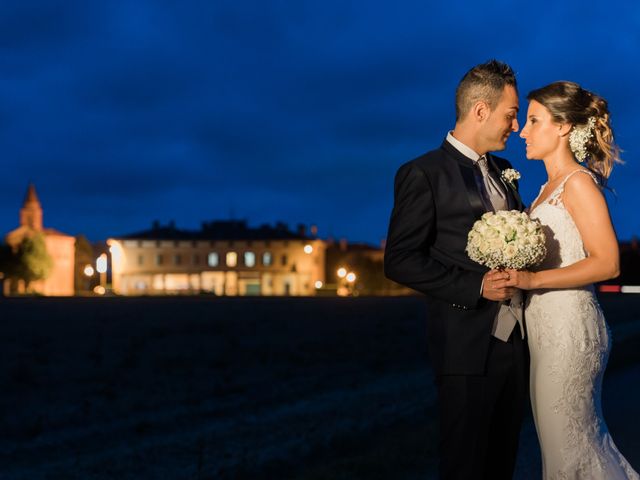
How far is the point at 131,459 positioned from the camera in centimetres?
1190

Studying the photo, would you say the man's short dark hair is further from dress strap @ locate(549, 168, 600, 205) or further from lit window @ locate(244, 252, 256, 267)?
lit window @ locate(244, 252, 256, 267)

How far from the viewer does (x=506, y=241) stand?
4.00 m

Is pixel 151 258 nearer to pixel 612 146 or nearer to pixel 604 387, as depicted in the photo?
pixel 604 387

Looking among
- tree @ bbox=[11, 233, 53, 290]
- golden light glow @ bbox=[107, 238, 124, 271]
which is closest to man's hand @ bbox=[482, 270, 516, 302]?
tree @ bbox=[11, 233, 53, 290]

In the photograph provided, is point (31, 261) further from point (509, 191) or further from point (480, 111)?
point (480, 111)

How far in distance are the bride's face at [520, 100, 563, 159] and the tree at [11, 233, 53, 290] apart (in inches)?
4304

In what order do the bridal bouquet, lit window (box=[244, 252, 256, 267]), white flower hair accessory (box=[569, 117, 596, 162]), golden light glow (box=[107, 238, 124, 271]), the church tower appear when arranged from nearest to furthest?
the bridal bouquet
white flower hair accessory (box=[569, 117, 596, 162])
golden light glow (box=[107, 238, 124, 271])
lit window (box=[244, 252, 256, 267])
the church tower

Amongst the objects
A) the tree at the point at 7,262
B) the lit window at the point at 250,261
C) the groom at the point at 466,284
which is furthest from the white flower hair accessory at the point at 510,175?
the lit window at the point at 250,261

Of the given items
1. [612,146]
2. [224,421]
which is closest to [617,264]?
[612,146]

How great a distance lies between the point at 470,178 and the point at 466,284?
516 millimetres

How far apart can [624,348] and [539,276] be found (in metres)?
16.4

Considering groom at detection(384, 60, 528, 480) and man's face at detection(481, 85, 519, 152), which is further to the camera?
man's face at detection(481, 85, 519, 152)

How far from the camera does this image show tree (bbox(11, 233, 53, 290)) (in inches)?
4279

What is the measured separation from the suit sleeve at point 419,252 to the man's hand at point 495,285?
3 centimetres
